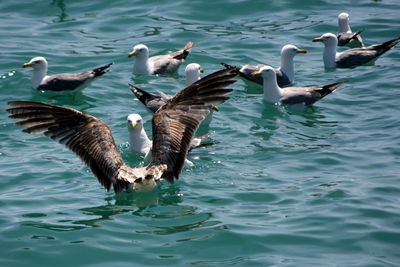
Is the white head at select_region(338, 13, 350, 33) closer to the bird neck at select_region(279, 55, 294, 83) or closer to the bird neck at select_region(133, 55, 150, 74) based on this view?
the bird neck at select_region(279, 55, 294, 83)

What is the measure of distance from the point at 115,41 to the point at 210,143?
644 cm

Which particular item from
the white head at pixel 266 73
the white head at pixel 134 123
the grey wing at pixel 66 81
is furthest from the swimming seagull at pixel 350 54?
the white head at pixel 134 123

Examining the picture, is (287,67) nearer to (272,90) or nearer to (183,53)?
(272,90)

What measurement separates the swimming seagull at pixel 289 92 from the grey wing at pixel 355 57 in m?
2.06

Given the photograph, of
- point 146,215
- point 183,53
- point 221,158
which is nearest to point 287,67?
point 183,53

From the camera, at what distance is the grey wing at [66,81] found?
13.7 metres

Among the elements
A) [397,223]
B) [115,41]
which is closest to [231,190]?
[397,223]

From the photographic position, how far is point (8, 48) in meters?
16.0

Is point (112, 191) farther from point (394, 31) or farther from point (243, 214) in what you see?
point (394, 31)

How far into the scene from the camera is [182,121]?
31.0 feet

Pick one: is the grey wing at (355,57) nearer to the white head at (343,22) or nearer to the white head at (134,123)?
the white head at (343,22)

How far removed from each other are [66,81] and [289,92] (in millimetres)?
4001

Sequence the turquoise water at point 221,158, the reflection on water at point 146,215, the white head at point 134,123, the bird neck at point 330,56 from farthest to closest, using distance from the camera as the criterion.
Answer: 1. the bird neck at point 330,56
2. the white head at point 134,123
3. the reflection on water at point 146,215
4. the turquoise water at point 221,158

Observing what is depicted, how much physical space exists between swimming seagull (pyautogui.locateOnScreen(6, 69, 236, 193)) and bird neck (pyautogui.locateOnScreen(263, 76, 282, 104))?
420 centimetres
